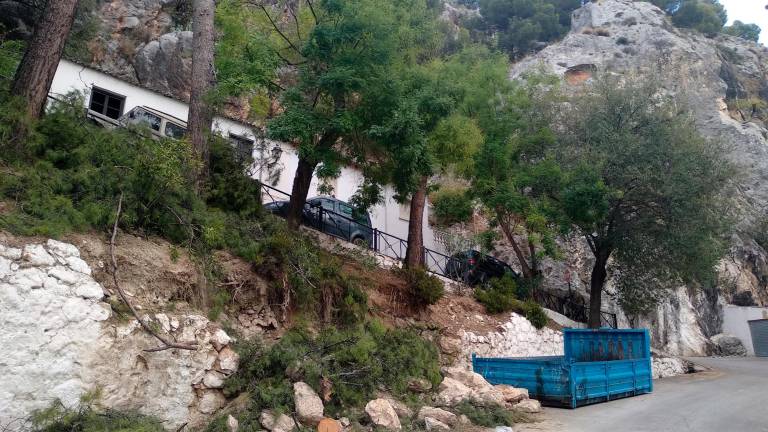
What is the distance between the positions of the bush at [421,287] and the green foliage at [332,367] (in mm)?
2634

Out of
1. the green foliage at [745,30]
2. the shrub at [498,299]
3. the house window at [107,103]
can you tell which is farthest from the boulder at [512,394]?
the green foliage at [745,30]

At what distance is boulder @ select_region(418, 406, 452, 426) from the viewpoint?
841cm

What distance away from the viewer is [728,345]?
2758 centimetres

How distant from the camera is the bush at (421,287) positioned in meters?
13.3

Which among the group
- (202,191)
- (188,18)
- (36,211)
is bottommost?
(36,211)

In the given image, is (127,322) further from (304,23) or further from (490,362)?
(304,23)

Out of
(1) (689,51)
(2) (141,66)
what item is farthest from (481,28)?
(2) (141,66)

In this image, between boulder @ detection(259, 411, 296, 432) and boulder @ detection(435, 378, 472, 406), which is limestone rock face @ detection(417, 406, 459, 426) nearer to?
boulder @ detection(435, 378, 472, 406)

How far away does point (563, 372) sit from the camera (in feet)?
34.9

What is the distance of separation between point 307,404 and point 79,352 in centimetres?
285

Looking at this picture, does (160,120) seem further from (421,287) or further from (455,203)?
(455,203)

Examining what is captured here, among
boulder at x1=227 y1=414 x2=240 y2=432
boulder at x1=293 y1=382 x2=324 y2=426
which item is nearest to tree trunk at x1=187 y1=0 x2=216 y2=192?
boulder at x1=293 y1=382 x2=324 y2=426

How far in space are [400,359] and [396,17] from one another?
7.48 meters

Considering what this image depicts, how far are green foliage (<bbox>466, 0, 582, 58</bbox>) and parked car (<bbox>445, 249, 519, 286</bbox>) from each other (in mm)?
35985
